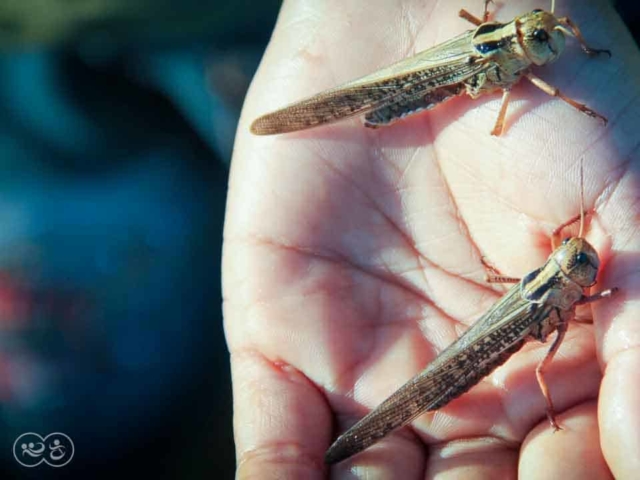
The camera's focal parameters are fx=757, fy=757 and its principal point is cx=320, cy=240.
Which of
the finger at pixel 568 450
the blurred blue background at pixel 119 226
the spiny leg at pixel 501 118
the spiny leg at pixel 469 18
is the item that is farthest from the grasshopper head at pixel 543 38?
the blurred blue background at pixel 119 226

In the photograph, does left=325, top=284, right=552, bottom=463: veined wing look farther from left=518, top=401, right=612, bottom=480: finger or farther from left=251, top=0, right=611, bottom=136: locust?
left=251, top=0, right=611, bottom=136: locust

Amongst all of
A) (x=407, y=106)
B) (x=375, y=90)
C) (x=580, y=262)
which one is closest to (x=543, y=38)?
(x=407, y=106)

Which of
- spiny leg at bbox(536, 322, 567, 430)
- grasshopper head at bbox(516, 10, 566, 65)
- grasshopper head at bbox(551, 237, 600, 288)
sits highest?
grasshopper head at bbox(516, 10, 566, 65)

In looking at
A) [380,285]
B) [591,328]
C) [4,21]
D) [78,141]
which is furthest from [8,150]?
[591,328]

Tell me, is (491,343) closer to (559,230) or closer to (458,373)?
(458,373)

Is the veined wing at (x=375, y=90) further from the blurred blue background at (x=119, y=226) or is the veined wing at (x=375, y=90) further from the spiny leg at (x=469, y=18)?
the blurred blue background at (x=119, y=226)
